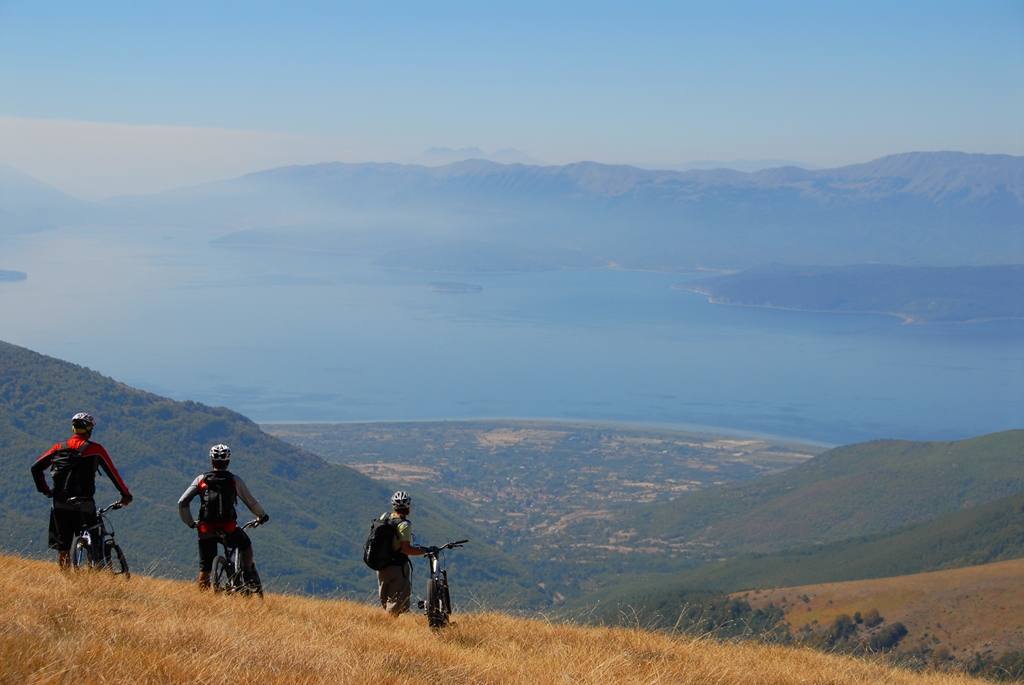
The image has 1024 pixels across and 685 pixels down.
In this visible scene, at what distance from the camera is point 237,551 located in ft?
40.0

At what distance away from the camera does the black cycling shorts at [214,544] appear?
11.9 meters

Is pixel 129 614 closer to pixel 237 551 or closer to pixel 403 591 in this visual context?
pixel 237 551

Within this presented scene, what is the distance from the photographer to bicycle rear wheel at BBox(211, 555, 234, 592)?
40.5 feet

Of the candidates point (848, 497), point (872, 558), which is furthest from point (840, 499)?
point (872, 558)

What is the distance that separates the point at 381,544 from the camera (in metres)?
12.3

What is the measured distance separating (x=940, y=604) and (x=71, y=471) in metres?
62.7

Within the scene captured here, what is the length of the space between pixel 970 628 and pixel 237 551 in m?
56.3

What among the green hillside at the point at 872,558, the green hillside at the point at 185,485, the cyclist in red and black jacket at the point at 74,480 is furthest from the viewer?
the green hillside at the point at 185,485

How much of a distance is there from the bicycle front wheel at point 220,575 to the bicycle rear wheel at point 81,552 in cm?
138

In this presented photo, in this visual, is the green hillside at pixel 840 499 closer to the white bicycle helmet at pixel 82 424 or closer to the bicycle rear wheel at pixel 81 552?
the bicycle rear wheel at pixel 81 552

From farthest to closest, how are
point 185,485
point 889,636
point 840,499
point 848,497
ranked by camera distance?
point 840,499, point 848,497, point 185,485, point 889,636

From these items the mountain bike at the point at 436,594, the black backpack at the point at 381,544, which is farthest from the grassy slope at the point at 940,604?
the black backpack at the point at 381,544

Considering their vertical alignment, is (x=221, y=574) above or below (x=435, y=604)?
above

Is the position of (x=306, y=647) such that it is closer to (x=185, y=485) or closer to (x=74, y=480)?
(x=74, y=480)
